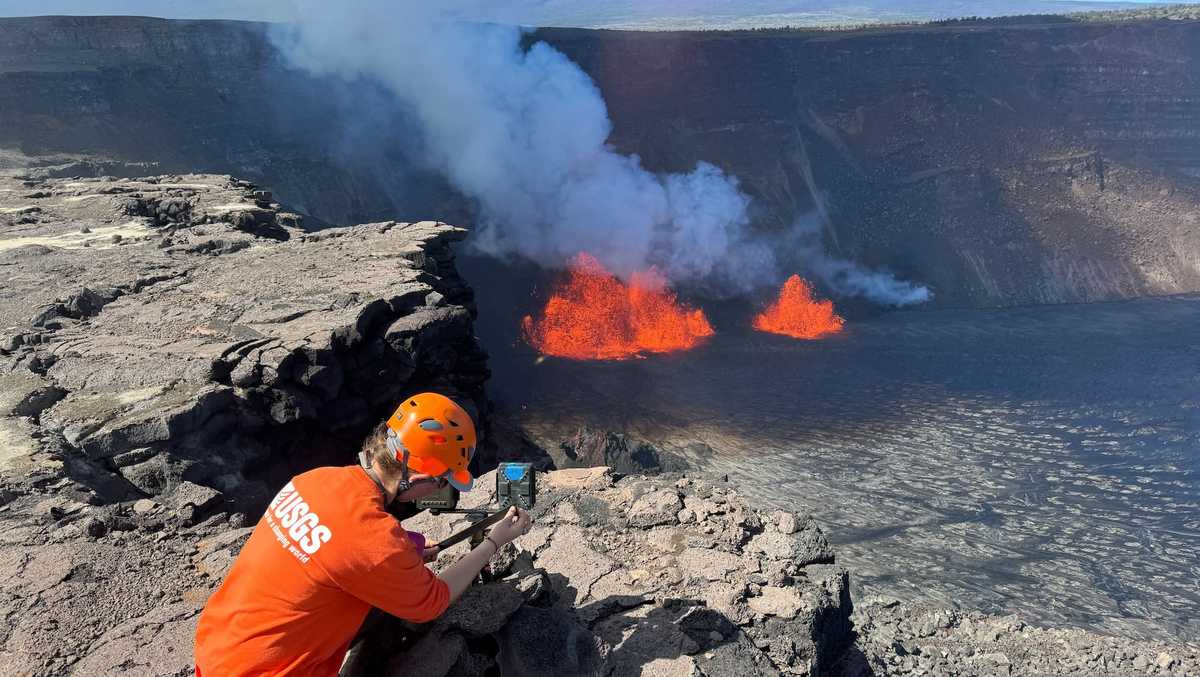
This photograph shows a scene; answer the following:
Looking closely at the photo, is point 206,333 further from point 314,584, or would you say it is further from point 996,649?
point 996,649

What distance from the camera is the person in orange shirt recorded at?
2.48 m

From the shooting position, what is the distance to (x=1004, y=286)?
95.7 feet

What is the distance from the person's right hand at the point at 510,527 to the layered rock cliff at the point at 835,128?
24338 millimetres

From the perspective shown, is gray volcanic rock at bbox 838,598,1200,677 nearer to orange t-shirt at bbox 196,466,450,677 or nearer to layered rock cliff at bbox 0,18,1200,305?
orange t-shirt at bbox 196,466,450,677

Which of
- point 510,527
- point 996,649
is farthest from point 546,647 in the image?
point 996,649

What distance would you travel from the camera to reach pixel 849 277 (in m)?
28.8

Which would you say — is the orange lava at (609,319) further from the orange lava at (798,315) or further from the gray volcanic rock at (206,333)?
the gray volcanic rock at (206,333)

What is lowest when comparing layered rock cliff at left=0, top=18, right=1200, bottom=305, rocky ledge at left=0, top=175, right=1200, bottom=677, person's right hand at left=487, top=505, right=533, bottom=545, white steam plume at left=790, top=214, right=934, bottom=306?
rocky ledge at left=0, top=175, right=1200, bottom=677

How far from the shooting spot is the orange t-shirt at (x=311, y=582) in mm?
2475

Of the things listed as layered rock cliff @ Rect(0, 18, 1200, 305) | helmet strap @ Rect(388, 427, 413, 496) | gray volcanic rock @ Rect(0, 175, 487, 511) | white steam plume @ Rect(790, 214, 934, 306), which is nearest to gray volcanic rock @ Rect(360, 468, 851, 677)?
helmet strap @ Rect(388, 427, 413, 496)

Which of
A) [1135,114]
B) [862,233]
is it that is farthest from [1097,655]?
[1135,114]

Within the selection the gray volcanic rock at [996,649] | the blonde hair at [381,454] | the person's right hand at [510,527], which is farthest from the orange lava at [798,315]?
the blonde hair at [381,454]

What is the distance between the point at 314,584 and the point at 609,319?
71.2ft

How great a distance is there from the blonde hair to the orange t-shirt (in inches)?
6.4
